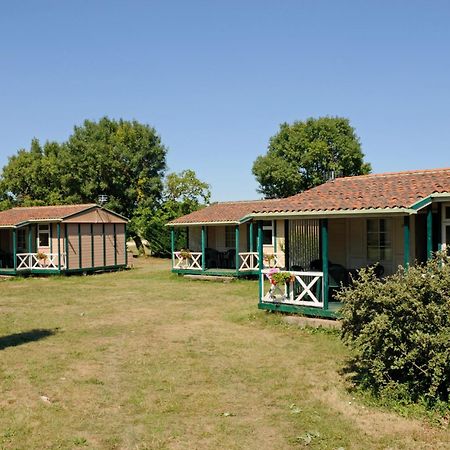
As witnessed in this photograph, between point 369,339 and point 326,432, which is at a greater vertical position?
point 369,339

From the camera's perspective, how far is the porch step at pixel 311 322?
35.4 feet

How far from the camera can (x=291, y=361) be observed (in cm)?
855

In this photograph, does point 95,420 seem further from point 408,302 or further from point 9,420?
point 408,302

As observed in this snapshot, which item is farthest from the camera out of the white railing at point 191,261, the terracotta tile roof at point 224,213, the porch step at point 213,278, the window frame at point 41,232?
the window frame at point 41,232

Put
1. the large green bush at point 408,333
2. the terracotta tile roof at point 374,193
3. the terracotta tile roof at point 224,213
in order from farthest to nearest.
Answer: the terracotta tile roof at point 224,213 < the terracotta tile roof at point 374,193 < the large green bush at point 408,333

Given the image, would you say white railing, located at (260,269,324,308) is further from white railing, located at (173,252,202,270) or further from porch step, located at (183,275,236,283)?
white railing, located at (173,252,202,270)

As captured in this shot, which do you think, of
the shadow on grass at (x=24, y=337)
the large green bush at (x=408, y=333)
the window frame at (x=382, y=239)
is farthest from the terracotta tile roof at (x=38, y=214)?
the large green bush at (x=408, y=333)

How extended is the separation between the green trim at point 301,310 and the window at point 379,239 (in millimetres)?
2625

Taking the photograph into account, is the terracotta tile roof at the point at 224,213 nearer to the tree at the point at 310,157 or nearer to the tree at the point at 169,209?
the tree at the point at 169,209

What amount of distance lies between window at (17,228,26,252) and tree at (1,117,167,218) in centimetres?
1565

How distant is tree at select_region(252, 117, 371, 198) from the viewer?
45.8 m

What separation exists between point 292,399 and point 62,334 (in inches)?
245

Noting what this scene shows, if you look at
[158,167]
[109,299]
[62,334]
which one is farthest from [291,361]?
[158,167]

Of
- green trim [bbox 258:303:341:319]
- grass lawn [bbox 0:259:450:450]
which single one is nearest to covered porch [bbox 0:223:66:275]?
grass lawn [bbox 0:259:450:450]
